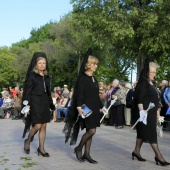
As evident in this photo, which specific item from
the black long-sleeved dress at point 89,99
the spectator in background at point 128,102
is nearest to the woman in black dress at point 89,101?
the black long-sleeved dress at point 89,99

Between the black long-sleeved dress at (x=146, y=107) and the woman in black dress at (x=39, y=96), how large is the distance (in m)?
1.90

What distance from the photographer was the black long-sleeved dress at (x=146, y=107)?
6.47m

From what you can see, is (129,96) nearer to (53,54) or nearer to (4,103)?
(4,103)

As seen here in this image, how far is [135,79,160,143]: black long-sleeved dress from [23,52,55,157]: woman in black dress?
190 cm

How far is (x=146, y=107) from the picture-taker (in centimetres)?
655

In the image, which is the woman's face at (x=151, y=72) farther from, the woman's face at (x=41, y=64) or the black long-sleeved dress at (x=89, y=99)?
the woman's face at (x=41, y=64)

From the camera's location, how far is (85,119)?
655cm

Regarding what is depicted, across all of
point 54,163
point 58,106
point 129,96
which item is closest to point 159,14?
point 58,106

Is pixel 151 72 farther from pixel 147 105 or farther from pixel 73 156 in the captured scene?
pixel 73 156

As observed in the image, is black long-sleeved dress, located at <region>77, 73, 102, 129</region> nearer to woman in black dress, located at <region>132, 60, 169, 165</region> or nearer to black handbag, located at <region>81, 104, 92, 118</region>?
black handbag, located at <region>81, 104, 92, 118</region>

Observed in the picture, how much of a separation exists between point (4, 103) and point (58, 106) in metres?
4.41

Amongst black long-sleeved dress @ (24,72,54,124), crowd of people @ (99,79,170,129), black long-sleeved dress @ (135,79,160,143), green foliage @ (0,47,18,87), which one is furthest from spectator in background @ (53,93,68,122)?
green foliage @ (0,47,18,87)

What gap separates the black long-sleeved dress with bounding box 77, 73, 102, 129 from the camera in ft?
21.5

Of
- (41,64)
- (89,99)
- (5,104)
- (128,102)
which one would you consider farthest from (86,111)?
(5,104)
